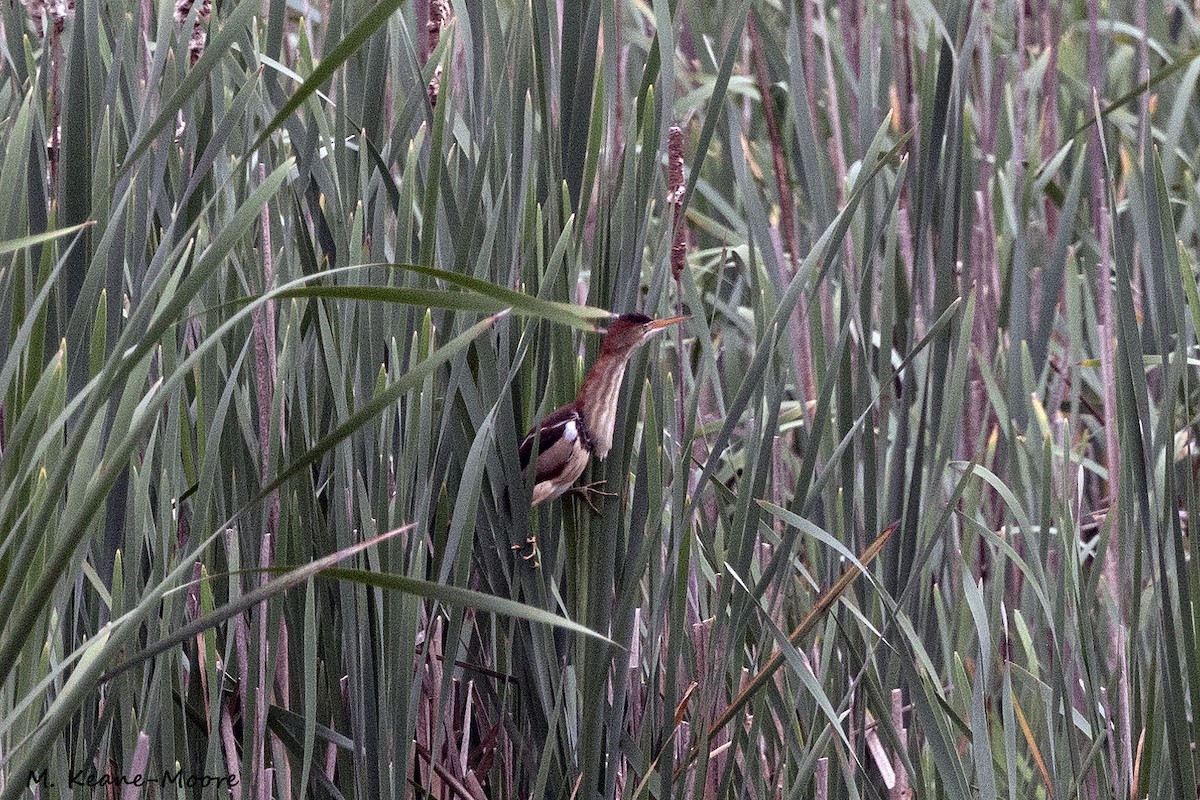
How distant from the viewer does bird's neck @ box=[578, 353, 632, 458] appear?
3.42 ft

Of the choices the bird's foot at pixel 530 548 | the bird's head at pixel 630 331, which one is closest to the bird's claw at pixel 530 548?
the bird's foot at pixel 530 548

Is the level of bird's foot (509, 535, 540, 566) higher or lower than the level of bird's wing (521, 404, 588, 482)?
lower

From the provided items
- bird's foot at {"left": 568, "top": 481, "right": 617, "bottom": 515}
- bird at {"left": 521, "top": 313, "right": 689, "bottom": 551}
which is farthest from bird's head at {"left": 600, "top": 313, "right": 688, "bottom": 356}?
bird's foot at {"left": 568, "top": 481, "right": 617, "bottom": 515}

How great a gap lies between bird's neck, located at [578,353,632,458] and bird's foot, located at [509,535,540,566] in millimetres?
98

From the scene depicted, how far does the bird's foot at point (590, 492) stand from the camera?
99cm

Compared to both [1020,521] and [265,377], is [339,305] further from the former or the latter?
[1020,521]

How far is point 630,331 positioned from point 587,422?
0.08 m

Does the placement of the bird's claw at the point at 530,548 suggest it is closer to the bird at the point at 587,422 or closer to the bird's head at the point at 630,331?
the bird at the point at 587,422

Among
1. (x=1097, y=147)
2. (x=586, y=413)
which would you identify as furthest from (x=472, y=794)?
(x=1097, y=147)

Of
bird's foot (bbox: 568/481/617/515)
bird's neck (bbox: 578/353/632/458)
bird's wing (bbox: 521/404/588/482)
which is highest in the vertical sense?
bird's neck (bbox: 578/353/632/458)

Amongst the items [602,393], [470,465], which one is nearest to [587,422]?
[602,393]

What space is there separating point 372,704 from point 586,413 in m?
0.27

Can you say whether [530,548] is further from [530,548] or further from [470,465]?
[470,465]

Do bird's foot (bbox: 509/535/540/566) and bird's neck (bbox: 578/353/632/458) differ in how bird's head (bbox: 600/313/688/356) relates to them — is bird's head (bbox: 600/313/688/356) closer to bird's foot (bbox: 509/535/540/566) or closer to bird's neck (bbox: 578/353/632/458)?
bird's neck (bbox: 578/353/632/458)
